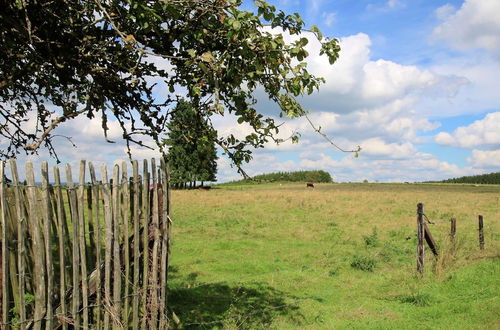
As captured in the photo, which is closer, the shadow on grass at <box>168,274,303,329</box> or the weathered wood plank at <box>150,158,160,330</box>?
the weathered wood plank at <box>150,158,160,330</box>

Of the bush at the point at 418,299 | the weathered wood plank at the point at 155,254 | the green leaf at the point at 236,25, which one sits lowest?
the bush at the point at 418,299

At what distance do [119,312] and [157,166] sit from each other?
1908mm

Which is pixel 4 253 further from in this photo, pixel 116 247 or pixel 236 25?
pixel 236 25

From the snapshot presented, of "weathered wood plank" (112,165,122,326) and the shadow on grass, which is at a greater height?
"weathered wood plank" (112,165,122,326)

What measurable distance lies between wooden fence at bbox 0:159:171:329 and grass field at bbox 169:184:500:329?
1715 millimetres

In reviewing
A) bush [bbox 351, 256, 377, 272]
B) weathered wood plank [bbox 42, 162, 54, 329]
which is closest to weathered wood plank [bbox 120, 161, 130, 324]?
weathered wood plank [bbox 42, 162, 54, 329]

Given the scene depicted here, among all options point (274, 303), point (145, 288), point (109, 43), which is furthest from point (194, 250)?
point (109, 43)

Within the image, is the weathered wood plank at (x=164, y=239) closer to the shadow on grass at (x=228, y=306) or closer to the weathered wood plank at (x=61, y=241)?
the shadow on grass at (x=228, y=306)

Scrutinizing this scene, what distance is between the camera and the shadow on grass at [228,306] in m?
7.18

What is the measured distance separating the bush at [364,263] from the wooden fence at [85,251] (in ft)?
23.0

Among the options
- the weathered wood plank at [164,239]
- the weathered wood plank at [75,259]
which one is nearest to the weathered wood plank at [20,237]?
the weathered wood plank at [75,259]

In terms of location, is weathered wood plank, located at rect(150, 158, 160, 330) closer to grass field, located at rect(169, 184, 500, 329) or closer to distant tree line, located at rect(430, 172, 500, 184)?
grass field, located at rect(169, 184, 500, 329)

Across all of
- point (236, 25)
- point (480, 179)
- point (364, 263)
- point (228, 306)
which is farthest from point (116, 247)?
point (480, 179)

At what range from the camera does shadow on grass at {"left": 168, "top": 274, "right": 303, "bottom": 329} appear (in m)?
7.18
